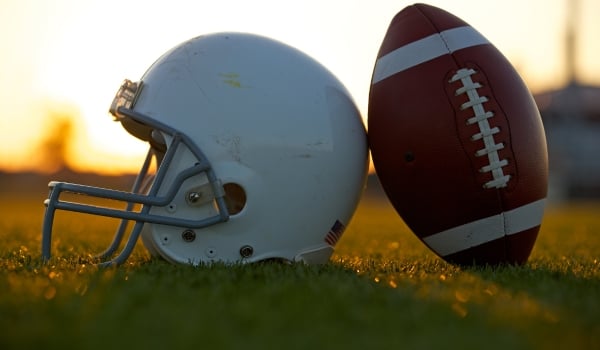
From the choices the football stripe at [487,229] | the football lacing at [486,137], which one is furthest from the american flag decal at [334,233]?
the football lacing at [486,137]

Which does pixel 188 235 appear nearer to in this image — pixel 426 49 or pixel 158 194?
pixel 158 194

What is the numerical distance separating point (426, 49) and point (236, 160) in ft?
3.03

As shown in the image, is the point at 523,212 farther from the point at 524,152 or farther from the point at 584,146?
the point at 584,146

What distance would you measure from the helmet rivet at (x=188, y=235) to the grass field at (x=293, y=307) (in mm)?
151

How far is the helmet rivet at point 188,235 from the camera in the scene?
9.36 feet

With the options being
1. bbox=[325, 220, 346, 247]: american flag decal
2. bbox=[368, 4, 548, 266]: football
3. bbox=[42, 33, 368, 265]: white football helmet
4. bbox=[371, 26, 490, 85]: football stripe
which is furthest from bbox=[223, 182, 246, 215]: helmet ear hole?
bbox=[371, 26, 490, 85]: football stripe

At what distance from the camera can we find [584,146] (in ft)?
104

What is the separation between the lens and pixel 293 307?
1957 millimetres

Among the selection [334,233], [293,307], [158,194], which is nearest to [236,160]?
[158,194]

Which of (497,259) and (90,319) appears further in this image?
(497,259)

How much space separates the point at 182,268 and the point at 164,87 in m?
0.75

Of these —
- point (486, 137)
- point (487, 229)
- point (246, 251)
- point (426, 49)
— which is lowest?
point (246, 251)

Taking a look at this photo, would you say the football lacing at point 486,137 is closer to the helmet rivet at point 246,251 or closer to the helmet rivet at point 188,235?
the helmet rivet at point 246,251

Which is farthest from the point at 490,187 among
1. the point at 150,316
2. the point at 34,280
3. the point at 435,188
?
the point at 34,280
